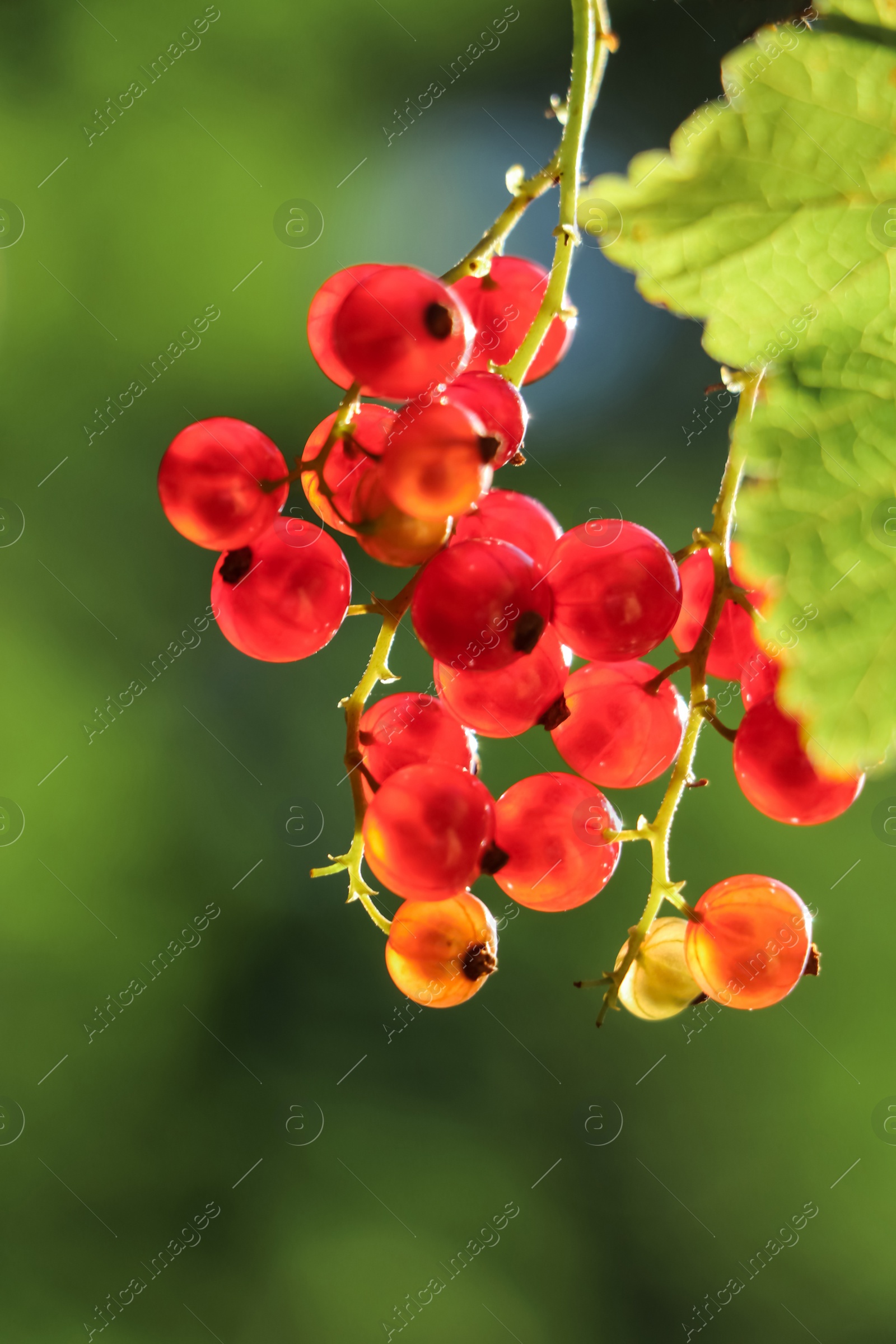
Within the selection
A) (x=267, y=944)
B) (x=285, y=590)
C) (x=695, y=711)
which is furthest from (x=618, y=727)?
(x=267, y=944)

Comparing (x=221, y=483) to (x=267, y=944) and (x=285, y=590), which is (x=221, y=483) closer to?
(x=285, y=590)

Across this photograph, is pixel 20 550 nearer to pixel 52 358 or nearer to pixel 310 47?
pixel 52 358

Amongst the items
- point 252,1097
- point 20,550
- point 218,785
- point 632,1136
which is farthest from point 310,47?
point 632,1136

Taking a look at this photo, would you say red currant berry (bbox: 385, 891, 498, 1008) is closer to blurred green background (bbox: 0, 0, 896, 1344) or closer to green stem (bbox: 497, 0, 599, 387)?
green stem (bbox: 497, 0, 599, 387)

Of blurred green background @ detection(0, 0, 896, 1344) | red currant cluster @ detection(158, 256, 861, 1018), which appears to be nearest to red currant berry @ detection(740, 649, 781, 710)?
red currant cluster @ detection(158, 256, 861, 1018)

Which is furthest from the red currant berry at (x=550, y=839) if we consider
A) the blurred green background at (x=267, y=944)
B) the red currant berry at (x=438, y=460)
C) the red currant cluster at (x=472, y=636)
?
the blurred green background at (x=267, y=944)
